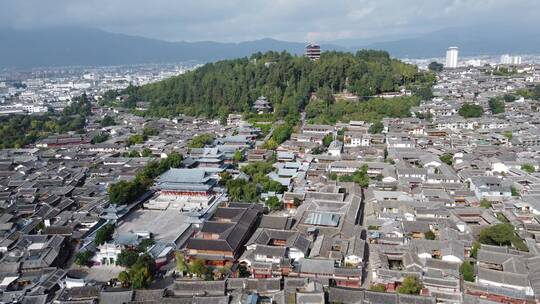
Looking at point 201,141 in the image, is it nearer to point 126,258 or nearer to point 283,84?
point 283,84

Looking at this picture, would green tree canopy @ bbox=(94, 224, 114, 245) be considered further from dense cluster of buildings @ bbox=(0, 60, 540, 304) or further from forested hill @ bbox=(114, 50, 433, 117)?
forested hill @ bbox=(114, 50, 433, 117)

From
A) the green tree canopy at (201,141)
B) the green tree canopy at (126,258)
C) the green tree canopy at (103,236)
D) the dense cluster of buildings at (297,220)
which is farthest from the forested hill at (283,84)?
the green tree canopy at (126,258)

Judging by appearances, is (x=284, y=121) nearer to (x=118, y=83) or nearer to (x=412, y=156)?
(x=412, y=156)

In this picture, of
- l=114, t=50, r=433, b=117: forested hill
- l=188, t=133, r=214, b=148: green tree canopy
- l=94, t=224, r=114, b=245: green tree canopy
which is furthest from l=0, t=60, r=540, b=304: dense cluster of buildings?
l=114, t=50, r=433, b=117: forested hill

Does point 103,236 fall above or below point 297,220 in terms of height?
below

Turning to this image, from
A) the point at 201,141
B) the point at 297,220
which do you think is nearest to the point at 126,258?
the point at 297,220

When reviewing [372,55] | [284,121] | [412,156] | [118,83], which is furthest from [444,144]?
[118,83]
